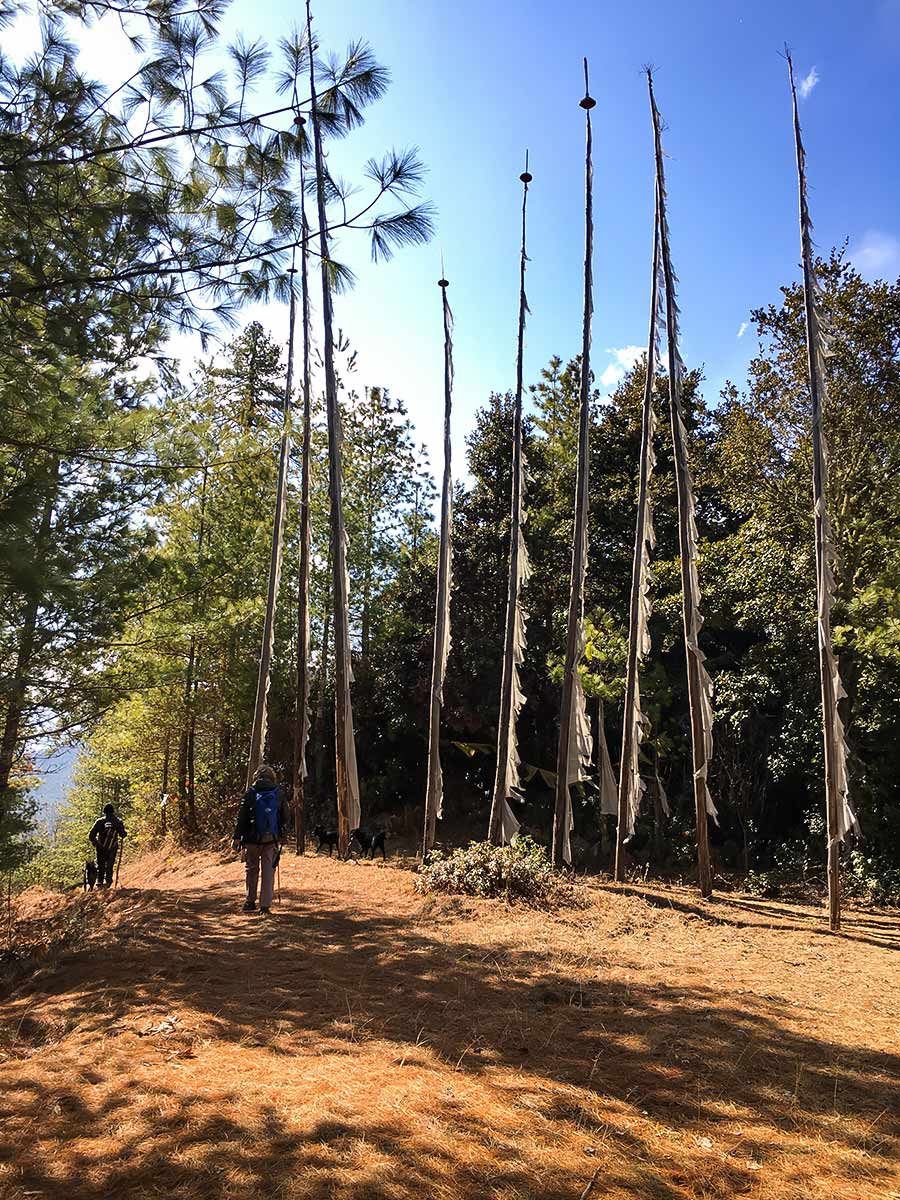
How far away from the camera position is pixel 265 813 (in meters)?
7.65

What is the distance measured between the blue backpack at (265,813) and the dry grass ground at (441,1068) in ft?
3.30

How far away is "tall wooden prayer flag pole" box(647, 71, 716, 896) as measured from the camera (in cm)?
1053

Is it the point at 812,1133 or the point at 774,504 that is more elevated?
the point at 774,504

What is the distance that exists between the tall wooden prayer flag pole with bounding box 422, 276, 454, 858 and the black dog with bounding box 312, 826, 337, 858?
3.39 m

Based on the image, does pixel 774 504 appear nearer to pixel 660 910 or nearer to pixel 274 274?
pixel 660 910

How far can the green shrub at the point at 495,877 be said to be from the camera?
30.8 ft

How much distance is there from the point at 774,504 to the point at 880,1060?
450 inches

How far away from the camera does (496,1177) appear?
278 centimetres

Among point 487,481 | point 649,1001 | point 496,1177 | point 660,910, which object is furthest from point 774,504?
point 496,1177

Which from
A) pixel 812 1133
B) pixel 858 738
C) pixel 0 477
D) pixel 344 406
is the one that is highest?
pixel 344 406

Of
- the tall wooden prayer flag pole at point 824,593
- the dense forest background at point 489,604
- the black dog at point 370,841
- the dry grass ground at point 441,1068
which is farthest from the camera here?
the black dog at point 370,841

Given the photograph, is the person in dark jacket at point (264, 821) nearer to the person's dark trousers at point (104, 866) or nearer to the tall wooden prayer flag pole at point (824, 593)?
the person's dark trousers at point (104, 866)

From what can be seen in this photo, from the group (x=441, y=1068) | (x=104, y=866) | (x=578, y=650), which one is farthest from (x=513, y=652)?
(x=441, y=1068)

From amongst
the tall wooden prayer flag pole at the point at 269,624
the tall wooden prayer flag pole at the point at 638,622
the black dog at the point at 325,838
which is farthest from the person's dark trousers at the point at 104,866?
the tall wooden prayer flag pole at the point at 638,622
